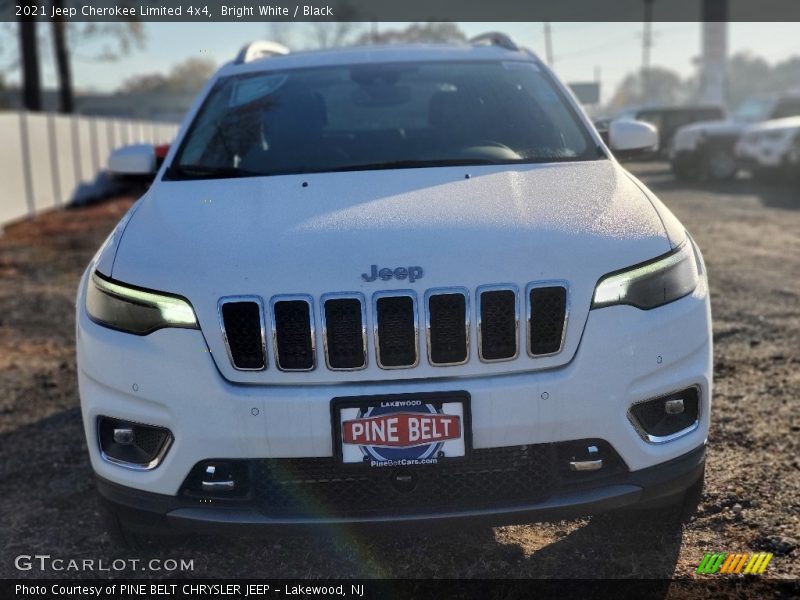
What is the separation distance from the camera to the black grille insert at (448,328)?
8.15ft

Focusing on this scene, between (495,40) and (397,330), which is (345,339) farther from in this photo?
(495,40)

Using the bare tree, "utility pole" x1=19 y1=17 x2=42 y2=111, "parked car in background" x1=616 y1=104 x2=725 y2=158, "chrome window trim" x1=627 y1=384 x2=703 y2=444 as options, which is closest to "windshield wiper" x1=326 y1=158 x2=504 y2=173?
"chrome window trim" x1=627 y1=384 x2=703 y2=444

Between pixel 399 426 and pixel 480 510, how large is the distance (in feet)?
1.08

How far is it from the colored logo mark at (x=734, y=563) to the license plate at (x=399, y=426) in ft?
3.22

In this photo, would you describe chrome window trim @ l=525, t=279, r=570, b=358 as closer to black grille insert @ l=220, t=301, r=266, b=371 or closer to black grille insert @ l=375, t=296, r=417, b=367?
black grille insert @ l=375, t=296, r=417, b=367

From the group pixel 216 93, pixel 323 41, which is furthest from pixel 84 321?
pixel 323 41

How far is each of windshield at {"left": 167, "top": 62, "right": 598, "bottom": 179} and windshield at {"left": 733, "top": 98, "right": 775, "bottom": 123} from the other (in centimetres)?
1907

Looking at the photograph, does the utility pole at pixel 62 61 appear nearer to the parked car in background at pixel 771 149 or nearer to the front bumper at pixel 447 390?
the parked car in background at pixel 771 149

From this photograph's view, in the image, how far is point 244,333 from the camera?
252cm

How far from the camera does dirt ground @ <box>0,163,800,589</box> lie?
9.77 ft

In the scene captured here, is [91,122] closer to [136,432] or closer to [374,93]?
[374,93]

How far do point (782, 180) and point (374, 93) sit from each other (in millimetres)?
14579

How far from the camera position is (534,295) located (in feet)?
8.25

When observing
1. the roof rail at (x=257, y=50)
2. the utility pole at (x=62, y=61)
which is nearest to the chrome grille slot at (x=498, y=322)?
the roof rail at (x=257, y=50)
